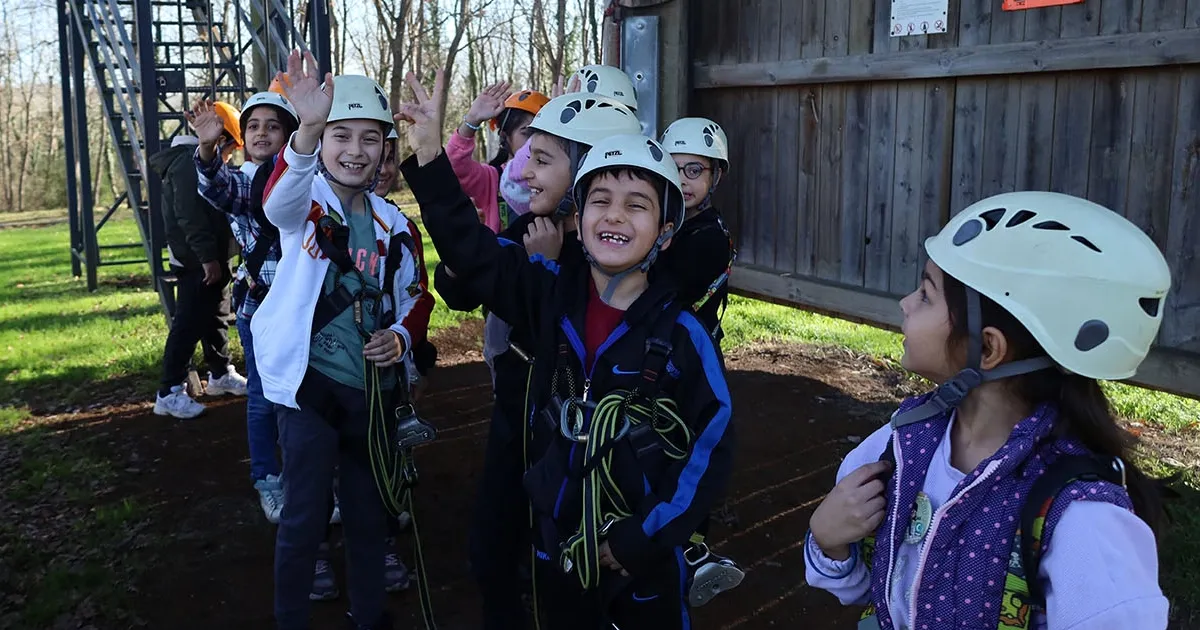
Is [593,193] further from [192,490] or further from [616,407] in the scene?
[192,490]

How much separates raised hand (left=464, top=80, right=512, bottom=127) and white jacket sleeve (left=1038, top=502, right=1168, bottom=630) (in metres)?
3.04

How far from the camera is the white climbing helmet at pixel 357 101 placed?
3.52 metres

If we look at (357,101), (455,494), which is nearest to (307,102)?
(357,101)

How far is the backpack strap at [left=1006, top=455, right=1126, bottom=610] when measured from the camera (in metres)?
1.61

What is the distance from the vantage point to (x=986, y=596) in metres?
1.66

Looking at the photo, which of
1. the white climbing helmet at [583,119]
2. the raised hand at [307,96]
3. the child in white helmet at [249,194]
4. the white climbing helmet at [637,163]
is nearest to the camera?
the white climbing helmet at [637,163]

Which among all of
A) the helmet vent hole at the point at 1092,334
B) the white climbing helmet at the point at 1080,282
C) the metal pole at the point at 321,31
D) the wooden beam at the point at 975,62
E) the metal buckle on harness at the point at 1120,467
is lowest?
the metal buckle on harness at the point at 1120,467

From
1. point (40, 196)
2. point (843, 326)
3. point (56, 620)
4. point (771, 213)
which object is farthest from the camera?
point (40, 196)

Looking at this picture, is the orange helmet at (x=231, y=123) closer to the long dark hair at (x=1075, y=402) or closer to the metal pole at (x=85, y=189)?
the long dark hair at (x=1075, y=402)

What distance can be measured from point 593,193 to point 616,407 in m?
0.65

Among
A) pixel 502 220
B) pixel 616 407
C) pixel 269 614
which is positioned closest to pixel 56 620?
pixel 269 614

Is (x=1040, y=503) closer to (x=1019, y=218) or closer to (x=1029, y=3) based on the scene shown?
(x=1019, y=218)

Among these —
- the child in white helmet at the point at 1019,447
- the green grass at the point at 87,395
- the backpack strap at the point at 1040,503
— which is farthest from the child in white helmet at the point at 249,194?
the backpack strap at the point at 1040,503

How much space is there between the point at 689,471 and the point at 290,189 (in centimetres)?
169
